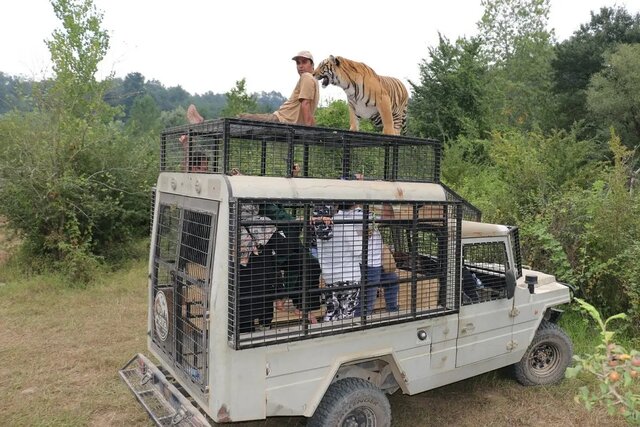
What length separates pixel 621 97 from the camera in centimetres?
1881

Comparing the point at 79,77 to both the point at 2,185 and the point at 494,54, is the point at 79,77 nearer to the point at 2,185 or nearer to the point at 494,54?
the point at 2,185

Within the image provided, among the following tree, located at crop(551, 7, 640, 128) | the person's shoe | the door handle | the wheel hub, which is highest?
tree, located at crop(551, 7, 640, 128)

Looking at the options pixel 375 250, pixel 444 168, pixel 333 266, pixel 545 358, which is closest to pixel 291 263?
pixel 333 266

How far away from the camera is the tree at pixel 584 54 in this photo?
2191cm

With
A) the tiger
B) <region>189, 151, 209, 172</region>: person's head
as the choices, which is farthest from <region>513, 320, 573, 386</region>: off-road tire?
<region>189, 151, 209, 172</region>: person's head

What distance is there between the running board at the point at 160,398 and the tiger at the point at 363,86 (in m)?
2.99

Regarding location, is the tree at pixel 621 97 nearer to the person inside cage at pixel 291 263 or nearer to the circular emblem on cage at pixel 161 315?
the person inside cage at pixel 291 263

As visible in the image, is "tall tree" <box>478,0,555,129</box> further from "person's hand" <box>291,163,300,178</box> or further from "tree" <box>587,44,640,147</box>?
"person's hand" <box>291,163,300,178</box>

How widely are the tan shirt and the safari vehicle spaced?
0.26 meters

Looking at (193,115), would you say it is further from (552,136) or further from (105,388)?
Answer: (552,136)

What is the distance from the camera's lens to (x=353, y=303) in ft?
11.7

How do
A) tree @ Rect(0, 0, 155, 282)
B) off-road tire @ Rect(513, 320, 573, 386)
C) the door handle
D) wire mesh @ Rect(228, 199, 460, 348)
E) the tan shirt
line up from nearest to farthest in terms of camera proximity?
wire mesh @ Rect(228, 199, 460, 348), the door handle, the tan shirt, off-road tire @ Rect(513, 320, 573, 386), tree @ Rect(0, 0, 155, 282)

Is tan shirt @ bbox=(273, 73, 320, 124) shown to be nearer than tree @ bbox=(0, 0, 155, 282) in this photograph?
Yes

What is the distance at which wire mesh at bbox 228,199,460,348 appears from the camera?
10.2ft
